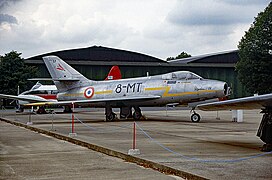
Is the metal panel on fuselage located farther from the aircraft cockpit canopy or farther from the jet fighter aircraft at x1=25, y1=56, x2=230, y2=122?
the aircraft cockpit canopy

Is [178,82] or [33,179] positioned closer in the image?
[33,179]

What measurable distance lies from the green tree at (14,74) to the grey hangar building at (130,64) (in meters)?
2.59

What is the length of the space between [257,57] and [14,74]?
1198 inches

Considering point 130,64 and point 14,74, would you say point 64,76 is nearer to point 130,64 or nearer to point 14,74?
point 14,74

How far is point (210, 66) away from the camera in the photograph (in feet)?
214

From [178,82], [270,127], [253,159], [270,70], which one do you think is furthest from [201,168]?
[270,70]

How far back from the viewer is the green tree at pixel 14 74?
58.0 m

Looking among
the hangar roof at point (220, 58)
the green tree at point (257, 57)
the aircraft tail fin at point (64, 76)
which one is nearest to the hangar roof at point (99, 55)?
the hangar roof at point (220, 58)

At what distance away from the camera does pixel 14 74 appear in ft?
191

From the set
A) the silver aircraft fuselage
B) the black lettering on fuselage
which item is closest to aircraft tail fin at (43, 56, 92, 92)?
the silver aircraft fuselage

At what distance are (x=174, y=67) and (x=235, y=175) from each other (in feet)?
187

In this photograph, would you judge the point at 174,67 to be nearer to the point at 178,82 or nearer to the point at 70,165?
the point at 178,82

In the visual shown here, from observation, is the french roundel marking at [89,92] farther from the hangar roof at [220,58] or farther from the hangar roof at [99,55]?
the hangar roof at [220,58]

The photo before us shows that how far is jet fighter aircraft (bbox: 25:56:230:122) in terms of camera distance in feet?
82.0
